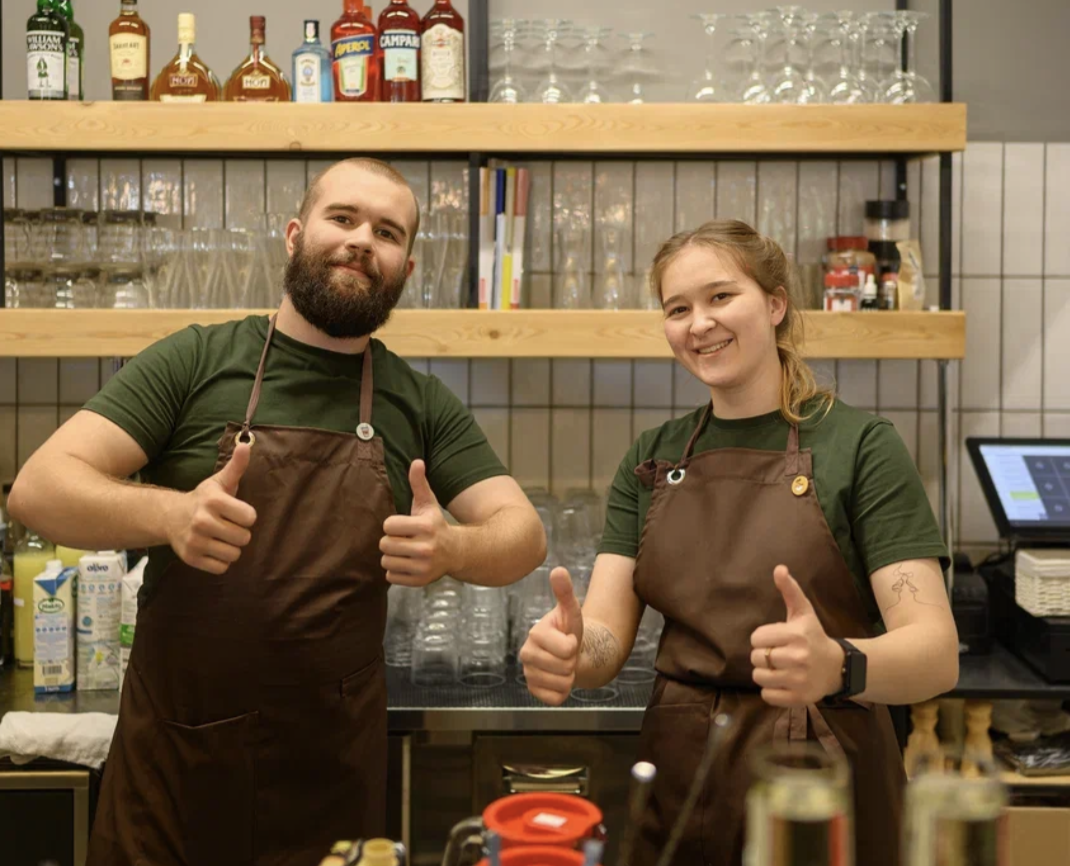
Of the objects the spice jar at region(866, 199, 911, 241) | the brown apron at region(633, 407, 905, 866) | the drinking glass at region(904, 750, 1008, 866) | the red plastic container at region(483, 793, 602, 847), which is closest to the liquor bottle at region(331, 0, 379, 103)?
the spice jar at region(866, 199, 911, 241)

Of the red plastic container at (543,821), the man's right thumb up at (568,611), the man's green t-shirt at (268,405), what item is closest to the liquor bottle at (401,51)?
the man's green t-shirt at (268,405)

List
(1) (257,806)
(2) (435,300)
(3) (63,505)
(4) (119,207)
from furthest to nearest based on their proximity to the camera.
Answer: (4) (119,207) < (2) (435,300) < (1) (257,806) < (3) (63,505)

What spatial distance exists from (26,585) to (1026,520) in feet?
7.48

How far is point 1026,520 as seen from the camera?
2.71 m

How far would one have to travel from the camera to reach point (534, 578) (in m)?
2.70

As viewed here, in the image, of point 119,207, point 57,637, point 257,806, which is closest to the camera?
point 257,806

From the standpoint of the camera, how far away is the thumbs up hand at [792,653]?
1333mm

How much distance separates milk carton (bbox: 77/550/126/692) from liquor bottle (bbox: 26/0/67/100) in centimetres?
104

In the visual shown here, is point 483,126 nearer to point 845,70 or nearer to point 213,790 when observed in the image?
point 845,70

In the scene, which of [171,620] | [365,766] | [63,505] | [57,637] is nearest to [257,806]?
[365,766]

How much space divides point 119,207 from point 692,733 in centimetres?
214

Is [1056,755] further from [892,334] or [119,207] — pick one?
[119,207]

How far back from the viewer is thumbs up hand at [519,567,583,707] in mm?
1479

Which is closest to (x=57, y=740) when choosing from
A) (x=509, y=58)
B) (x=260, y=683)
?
(x=260, y=683)
